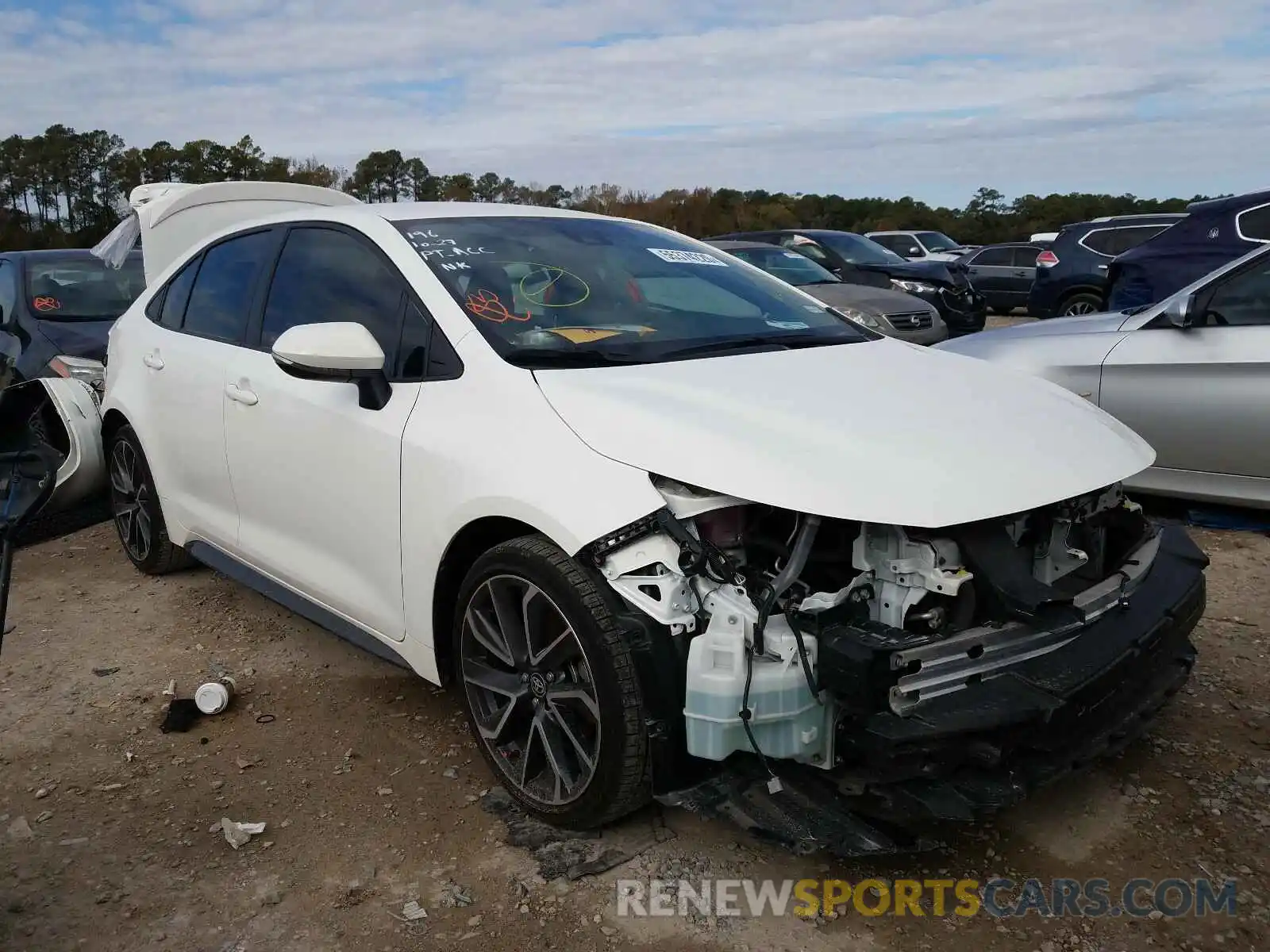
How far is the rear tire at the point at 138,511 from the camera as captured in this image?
4.75m

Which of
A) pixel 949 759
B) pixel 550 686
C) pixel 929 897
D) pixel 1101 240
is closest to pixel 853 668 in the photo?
pixel 949 759

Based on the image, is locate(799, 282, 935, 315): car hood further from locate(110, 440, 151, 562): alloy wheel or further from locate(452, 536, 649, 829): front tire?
locate(452, 536, 649, 829): front tire

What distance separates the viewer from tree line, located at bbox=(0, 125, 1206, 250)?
33000mm

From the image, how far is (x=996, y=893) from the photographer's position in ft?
8.36

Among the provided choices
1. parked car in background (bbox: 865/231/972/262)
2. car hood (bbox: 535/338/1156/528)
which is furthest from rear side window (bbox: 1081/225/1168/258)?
car hood (bbox: 535/338/1156/528)

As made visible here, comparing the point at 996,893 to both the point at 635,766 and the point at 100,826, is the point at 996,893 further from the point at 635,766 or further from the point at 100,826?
the point at 100,826

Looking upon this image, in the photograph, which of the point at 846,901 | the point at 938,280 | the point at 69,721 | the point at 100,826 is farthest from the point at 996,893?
the point at 938,280

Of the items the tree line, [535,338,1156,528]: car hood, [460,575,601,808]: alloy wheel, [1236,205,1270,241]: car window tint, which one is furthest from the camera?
the tree line

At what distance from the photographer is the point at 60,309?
7539mm

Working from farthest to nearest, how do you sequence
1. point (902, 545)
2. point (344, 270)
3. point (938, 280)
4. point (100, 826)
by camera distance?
1. point (938, 280)
2. point (344, 270)
3. point (100, 826)
4. point (902, 545)

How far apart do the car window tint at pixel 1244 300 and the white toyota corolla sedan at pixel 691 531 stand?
7.84 ft

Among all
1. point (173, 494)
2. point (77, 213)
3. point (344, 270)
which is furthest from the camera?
point (77, 213)

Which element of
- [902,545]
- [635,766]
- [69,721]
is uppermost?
[902,545]

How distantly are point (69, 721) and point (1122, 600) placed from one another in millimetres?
3531
